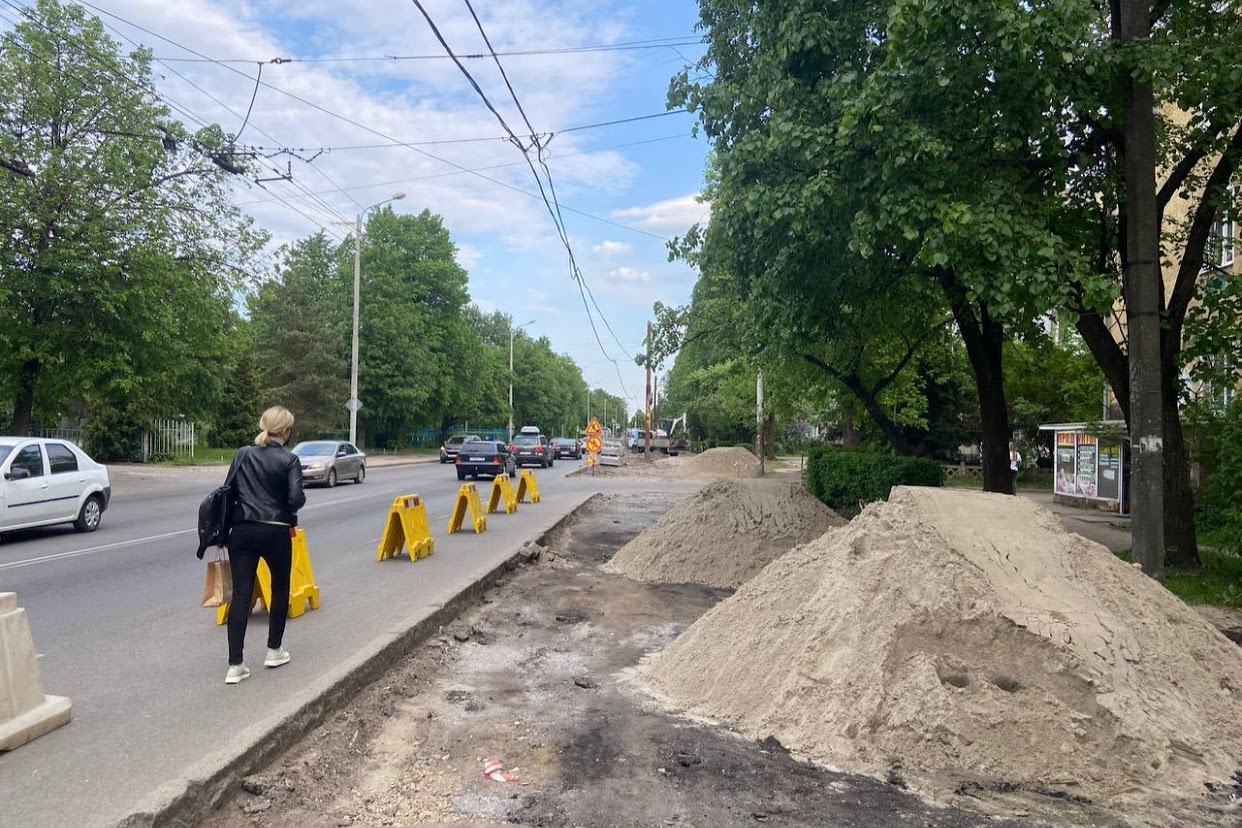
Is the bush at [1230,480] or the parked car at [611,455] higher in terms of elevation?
the bush at [1230,480]

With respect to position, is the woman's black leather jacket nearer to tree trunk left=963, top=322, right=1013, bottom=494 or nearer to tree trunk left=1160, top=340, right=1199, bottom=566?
tree trunk left=1160, top=340, right=1199, bottom=566

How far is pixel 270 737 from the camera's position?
454 centimetres

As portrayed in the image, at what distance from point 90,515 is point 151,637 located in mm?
8321

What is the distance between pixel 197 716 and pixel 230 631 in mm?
727

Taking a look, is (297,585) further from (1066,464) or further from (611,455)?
(611,455)

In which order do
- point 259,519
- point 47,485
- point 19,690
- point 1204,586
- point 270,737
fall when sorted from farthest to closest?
point 47,485 → point 1204,586 → point 259,519 → point 19,690 → point 270,737

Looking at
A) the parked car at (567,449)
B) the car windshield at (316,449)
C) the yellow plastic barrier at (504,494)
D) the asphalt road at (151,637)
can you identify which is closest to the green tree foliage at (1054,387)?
the yellow plastic barrier at (504,494)

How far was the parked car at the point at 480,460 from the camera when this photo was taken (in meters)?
31.1

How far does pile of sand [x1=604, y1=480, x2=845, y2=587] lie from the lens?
10.9 meters

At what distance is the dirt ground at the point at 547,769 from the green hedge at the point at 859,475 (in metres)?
8.87

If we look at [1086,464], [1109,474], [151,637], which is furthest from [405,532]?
[1086,464]

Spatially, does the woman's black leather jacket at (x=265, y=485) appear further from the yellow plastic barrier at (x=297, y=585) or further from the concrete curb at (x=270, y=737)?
the yellow plastic barrier at (x=297, y=585)

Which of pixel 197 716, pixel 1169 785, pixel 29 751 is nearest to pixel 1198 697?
pixel 1169 785

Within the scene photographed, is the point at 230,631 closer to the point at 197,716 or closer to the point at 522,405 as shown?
the point at 197,716
